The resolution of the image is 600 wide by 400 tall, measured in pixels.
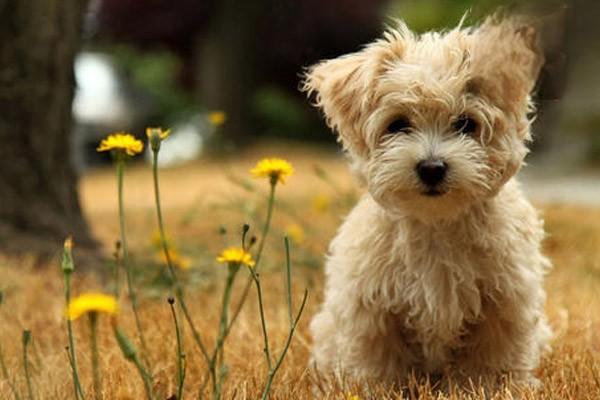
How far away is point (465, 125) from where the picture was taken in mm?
3111

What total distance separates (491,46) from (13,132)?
3.04 meters

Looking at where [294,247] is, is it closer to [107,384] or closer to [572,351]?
[572,351]

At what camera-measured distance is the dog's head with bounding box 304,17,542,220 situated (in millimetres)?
3012

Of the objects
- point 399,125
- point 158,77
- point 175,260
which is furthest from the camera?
point 158,77

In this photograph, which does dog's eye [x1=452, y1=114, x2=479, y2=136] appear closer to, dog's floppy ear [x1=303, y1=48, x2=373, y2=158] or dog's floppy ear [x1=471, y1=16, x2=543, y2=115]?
dog's floppy ear [x1=471, y1=16, x2=543, y2=115]

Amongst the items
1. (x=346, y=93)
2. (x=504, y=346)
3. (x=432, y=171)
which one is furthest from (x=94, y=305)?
(x=504, y=346)

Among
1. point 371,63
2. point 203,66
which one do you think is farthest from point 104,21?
point 371,63

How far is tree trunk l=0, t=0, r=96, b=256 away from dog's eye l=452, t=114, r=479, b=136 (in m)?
2.77

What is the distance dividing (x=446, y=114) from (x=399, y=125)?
6.8 inches

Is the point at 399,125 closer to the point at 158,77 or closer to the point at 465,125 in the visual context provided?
the point at 465,125

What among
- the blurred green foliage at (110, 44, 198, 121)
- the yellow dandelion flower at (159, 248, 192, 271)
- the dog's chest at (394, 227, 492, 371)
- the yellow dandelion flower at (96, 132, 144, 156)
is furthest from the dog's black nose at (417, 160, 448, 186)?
the blurred green foliage at (110, 44, 198, 121)

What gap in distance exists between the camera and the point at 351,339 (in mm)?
3320

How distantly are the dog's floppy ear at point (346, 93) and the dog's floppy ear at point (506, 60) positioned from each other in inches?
14.7

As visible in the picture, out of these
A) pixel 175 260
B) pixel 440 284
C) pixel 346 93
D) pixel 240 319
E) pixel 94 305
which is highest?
pixel 346 93
